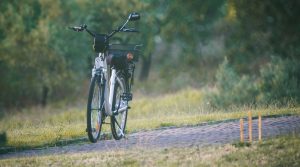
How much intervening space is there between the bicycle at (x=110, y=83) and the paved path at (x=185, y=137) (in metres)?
0.30

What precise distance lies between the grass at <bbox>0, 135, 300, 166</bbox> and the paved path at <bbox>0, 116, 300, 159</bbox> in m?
0.51

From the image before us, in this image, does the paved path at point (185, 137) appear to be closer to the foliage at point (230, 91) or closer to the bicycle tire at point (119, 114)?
the bicycle tire at point (119, 114)

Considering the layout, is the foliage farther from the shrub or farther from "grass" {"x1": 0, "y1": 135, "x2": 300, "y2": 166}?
"grass" {"x1": 0, "y1": 135, "x2": 300, "y2": 166}

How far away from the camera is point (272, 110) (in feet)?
43.6

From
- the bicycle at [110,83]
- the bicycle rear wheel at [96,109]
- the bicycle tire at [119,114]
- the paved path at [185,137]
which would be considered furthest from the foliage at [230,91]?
the bicycle rear wheel at [96,109]

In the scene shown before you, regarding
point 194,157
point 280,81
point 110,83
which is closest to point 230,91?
point 280,81

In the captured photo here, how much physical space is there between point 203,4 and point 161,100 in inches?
428

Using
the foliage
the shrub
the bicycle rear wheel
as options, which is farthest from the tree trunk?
the bicycle rear wheel

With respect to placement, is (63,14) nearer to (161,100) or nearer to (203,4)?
(203,4)

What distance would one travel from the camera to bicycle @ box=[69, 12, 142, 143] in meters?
10.5

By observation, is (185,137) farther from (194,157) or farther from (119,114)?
(194,157)

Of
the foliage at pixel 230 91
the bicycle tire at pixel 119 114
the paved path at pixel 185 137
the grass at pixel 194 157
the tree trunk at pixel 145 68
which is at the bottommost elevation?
the grass at pixel 194 157

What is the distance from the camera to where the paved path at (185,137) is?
10172 mm

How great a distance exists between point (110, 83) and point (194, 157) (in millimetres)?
2653
